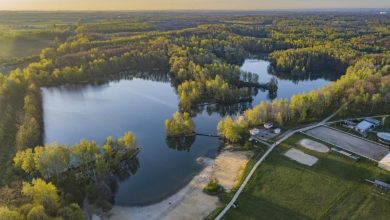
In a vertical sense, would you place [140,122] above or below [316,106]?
below

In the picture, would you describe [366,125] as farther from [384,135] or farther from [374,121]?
[384,135]

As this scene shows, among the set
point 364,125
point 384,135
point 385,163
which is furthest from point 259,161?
point 364,125

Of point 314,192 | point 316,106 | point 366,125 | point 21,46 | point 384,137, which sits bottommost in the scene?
point 314,192

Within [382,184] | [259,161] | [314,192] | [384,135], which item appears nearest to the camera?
[382,184]

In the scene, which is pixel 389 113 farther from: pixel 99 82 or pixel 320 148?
pixel 99 82

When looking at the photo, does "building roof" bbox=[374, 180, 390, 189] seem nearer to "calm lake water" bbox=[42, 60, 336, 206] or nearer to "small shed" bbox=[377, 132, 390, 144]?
"small shed" bbox=[377, 132, 390, 144]

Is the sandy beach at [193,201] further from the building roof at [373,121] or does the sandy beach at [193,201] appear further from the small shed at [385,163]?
the building roof at [373,121]

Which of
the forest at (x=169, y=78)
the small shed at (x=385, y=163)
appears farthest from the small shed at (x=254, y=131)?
the small shed at (x=385, y=163)
